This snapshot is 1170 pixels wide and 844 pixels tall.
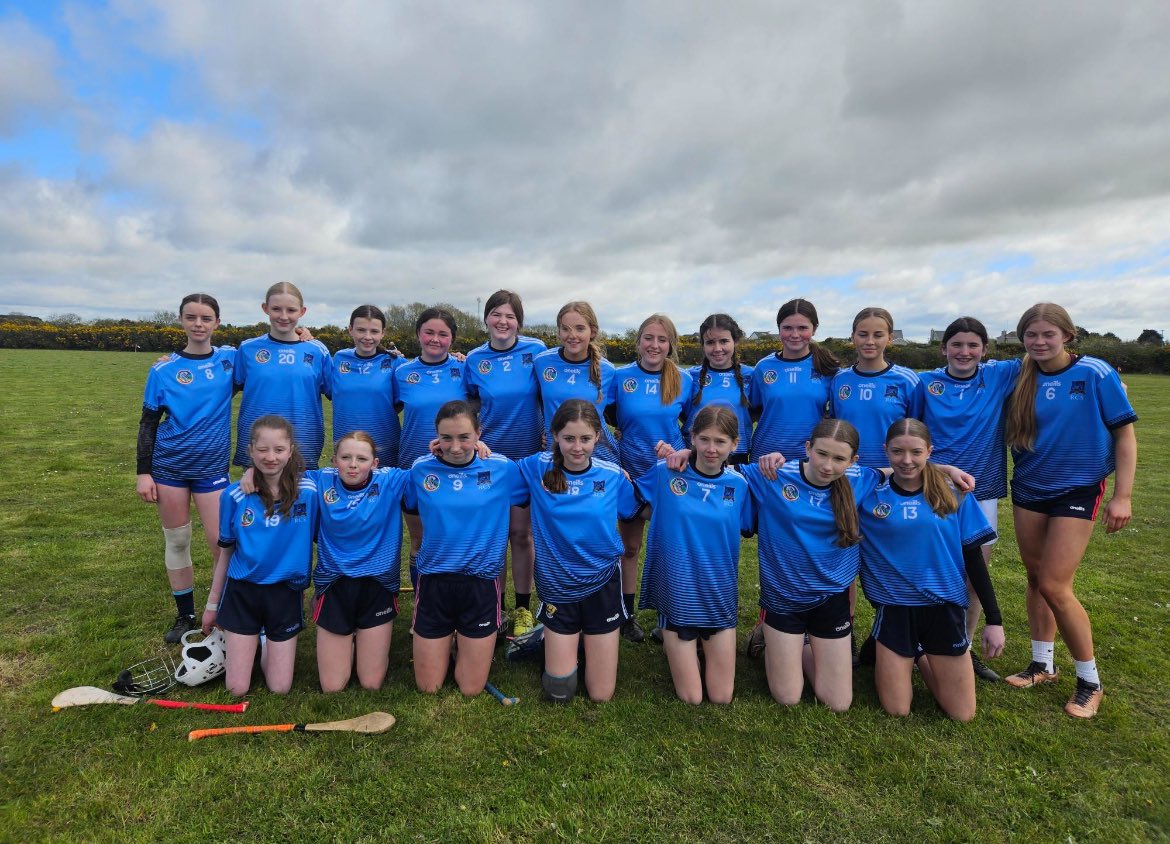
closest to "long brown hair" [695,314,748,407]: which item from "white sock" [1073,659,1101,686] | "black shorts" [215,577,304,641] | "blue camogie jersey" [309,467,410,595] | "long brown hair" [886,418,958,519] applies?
"long brown hair" [886,418,958,519]

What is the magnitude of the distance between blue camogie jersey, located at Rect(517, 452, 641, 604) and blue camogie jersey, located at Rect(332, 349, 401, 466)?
158cm

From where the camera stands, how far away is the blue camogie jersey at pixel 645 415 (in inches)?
181

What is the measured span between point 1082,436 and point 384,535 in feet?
14.7

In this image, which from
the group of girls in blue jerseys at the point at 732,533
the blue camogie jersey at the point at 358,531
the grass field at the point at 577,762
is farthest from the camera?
the blue camogie jersey at the point at 358,531

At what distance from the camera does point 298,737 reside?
341cm

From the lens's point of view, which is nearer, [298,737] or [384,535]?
[298,737]

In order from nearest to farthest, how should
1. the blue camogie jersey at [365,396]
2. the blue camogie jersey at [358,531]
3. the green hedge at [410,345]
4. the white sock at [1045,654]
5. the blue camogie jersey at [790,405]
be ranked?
the blue camogie jersey at [358,531] → the white sock at [1045,654] → the blue camogie jersey at [790,405] → the blue camogie jersey at [365,396] → the green hedge at [410,345]

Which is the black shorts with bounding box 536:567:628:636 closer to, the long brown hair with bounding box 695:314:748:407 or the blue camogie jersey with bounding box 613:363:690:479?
the blue camogie jersey with bounding box 613:363:690:479

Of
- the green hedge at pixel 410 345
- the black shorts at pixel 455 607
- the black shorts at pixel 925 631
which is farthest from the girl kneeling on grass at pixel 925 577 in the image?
the green hedge at pixel 410 345

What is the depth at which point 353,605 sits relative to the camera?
4.00 meters

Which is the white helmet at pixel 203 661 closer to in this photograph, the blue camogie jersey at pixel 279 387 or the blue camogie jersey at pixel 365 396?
the blue camogie jersey at pixel 279 387

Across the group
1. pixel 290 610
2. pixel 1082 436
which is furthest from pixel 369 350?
pixel 1082 436

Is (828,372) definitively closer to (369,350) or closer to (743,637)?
(743,637)

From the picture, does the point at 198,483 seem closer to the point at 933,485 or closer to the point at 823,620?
the point at 823,620
